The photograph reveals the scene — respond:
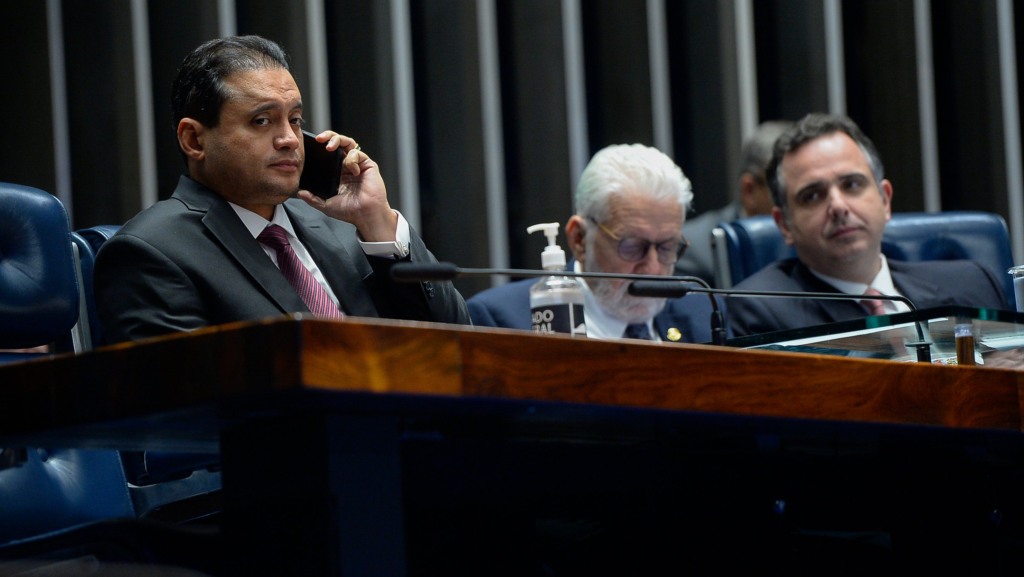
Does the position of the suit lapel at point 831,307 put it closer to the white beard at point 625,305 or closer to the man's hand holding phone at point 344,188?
the white beard at point 625,305

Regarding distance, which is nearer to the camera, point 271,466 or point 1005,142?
point 271,466

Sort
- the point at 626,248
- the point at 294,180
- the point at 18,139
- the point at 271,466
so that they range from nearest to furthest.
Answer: the point at 271,466 → the point at 294,180 → the point at 626,248 → the point at 18,139

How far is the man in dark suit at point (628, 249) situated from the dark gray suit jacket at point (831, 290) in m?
0.12

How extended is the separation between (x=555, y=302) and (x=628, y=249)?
0.84 m

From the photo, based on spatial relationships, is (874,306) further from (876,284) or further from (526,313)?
(526,313)

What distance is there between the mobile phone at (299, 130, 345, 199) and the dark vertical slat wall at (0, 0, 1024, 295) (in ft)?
4.60

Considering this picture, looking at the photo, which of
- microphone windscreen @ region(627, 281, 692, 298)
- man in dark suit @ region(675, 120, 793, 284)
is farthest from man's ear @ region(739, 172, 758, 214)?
microphone windscreen @ region(627, 281, 692, 298)

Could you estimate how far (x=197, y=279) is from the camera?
1977 millimetres

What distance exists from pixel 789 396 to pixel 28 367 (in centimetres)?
71

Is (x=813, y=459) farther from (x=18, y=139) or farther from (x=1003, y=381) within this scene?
(x=18, y=139)

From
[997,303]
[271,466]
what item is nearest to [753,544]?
[271,466]

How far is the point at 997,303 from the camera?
3104mm

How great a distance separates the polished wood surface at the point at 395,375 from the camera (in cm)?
100

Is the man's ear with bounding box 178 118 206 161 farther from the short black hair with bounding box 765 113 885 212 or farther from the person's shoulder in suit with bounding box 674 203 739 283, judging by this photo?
the person's shoulder in suit with bounding box 674 203 739 283
